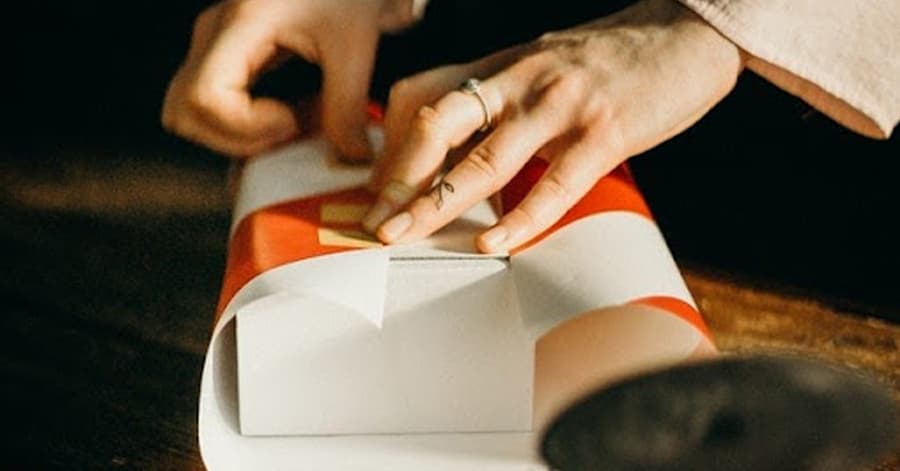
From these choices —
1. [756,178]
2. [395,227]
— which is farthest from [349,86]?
[756,178]

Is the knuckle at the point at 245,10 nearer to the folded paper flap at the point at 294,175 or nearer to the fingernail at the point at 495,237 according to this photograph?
the folded paper flap at the point at 294,175

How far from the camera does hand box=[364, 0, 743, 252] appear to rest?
60cm

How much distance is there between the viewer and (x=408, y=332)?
22.3 inches

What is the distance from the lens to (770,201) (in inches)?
35.1

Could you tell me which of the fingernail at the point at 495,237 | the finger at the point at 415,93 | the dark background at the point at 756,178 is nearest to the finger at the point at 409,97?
the finger at the point at 415,93

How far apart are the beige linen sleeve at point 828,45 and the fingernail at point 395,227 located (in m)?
0.21

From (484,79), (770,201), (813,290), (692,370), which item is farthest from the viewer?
(770,201)

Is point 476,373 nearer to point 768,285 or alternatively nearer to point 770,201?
point 768,285

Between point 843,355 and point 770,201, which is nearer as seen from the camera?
point 843,355

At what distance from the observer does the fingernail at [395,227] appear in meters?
0.58

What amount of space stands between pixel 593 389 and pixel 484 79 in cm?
37

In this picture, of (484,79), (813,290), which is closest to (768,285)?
(813,290)

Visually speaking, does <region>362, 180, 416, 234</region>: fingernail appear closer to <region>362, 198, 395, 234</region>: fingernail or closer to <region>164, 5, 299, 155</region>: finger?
<region>362, 198, 395, 234</region>: fingernail

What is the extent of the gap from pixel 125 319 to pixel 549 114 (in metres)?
0.28
